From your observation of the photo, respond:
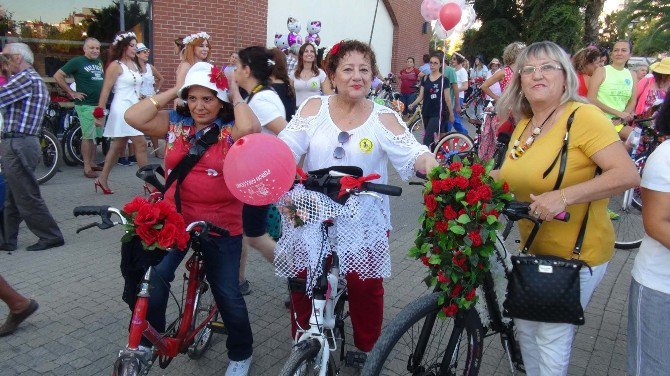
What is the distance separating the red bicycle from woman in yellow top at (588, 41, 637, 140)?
5399 millimetres

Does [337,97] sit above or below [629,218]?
above

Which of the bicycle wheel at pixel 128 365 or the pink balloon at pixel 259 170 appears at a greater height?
the pink balloon at pixel 259 170

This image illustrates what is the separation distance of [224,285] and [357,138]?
1.12m

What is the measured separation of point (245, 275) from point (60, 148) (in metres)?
4.91

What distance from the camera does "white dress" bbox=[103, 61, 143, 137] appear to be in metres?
7.11

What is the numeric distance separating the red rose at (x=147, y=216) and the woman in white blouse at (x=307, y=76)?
520cm

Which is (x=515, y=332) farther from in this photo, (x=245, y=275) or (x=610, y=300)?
(x=245, y=275)

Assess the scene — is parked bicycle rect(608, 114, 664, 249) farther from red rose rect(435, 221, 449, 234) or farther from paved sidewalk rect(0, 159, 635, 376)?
red rose rect(435, 221, 449, 234)

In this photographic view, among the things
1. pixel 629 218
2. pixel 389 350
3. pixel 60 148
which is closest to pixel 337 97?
pixel 389 350

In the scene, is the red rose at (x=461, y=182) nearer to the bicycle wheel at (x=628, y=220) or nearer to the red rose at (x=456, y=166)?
the red rose at (x=456, y=166)

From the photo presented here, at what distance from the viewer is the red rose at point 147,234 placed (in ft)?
7.82

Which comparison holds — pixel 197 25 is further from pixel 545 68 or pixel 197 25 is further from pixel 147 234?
pixel 545 68

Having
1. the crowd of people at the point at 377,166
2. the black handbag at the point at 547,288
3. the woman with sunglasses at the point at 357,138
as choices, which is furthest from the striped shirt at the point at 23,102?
the black handbag at the point at 547,288

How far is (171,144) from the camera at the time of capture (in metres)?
3.01
